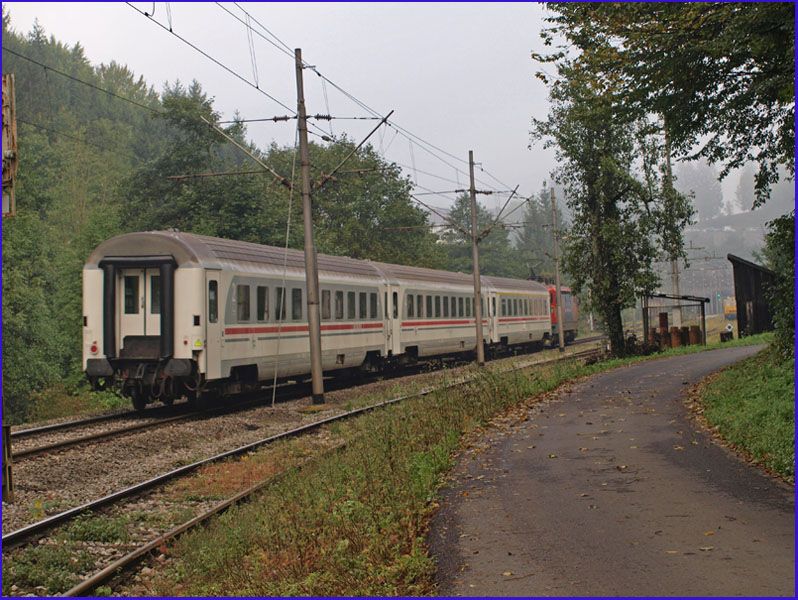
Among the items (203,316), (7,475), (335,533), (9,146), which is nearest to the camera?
(335,533)

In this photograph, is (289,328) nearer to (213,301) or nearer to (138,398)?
(213,301)

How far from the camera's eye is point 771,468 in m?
10.6

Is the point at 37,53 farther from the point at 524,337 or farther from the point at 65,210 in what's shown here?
the point at 524,337

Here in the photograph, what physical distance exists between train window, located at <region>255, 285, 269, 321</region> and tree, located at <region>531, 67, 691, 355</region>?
14578mm

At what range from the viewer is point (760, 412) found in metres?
13.1

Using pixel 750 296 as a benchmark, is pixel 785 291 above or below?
below

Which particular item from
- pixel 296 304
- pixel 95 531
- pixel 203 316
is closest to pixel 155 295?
pixel 203 316

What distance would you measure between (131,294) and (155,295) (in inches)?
23.5

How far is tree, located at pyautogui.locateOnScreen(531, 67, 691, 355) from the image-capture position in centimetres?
3247

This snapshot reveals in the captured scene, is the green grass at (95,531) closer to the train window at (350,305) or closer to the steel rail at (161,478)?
the steel rail at (161,478)

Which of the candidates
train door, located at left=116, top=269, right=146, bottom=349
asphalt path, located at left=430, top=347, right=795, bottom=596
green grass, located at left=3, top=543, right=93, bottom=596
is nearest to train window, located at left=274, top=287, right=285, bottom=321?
train door, located at left=116, top=269, right=146, bottom=349

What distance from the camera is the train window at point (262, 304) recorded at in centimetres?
2141

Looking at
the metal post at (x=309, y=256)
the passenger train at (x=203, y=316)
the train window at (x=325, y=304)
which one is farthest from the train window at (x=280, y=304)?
the train window at (x=325, y=304)

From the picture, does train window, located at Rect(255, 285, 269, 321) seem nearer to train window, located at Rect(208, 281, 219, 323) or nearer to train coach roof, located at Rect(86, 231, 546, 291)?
train coach roof, located at Rect(86, 231, 546, 291)
